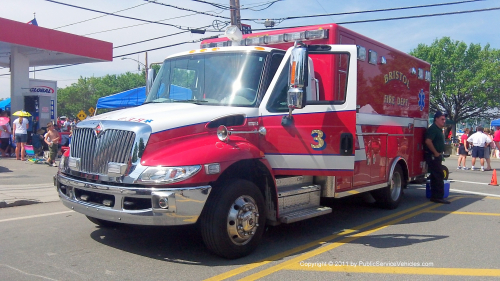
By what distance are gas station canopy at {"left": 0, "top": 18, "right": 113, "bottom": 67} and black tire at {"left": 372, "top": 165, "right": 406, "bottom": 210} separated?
49.1 ft

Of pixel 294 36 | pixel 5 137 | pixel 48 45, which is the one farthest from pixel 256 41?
pixel 48 45

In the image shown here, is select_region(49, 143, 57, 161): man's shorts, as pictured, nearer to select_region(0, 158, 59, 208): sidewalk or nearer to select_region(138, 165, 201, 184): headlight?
select_region(0, 158, 59, 208): sidewalk

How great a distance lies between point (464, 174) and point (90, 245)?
571 inches

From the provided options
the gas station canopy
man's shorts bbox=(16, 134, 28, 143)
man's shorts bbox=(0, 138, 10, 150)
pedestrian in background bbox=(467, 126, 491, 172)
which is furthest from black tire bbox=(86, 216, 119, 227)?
pedestrian in background bbox=(467, 126, 491, 172)

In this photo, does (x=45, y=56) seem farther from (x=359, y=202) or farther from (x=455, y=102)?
(x=455, y=102)

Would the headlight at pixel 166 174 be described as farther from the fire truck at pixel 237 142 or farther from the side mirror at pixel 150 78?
the side mirror at pixel 150 78

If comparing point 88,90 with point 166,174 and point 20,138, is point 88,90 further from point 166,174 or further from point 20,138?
point 166,174

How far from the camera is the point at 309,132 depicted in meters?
6.02

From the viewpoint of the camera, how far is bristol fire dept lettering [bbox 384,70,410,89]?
830cm

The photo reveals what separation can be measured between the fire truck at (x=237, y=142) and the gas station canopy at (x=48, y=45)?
42.3ft

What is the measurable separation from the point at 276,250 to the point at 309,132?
5.19 feet

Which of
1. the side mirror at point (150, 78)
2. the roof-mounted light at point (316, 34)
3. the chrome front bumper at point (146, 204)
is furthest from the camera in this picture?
the side mirror at point (150, 78)

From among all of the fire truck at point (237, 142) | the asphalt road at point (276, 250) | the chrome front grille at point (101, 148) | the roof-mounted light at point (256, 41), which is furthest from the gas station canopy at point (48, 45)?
the chrome front grille at point (101, 148)

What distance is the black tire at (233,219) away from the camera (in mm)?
5051
